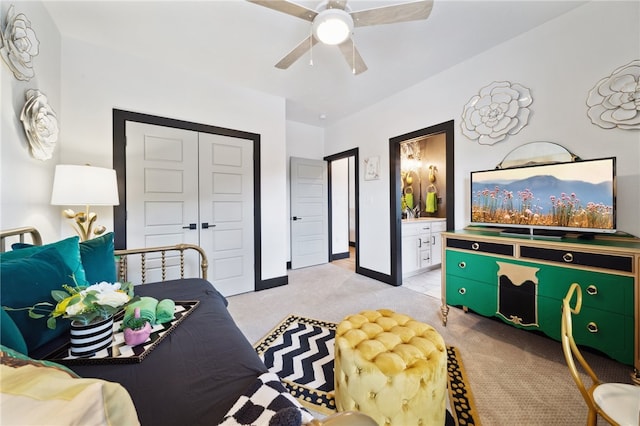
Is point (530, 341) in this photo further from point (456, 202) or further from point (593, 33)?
point (593, 33)

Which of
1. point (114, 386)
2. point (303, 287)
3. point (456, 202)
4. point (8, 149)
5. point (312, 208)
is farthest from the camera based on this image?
point (312, 208)

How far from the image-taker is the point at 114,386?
1.25ft

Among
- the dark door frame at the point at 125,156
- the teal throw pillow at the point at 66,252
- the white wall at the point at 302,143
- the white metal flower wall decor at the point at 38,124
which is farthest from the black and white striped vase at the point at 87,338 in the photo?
the white wall at the point at 302,143

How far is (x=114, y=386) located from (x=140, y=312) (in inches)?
34.0

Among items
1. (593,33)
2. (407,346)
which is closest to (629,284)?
(407,346)

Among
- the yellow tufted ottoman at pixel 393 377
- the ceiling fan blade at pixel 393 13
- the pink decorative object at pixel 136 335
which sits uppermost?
the ceiling fan blade at pixel 393 13

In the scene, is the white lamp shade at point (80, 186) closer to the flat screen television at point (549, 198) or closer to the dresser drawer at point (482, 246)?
the dresser drawer at point (482, 246)

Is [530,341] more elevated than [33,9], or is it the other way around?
[33,9]

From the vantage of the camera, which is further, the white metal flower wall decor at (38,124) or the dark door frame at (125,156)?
the dark door frame at (125,156)

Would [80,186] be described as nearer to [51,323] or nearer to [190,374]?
[51,323]

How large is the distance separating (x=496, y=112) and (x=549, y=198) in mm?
971

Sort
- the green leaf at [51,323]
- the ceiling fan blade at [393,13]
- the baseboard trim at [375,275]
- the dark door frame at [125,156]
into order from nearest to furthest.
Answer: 1. the green leaf at [51,323]
2. the ceiling fan blade at [393,13]
3. the dark door frame at [125,156]
4. the baseboard trim at [375,275]

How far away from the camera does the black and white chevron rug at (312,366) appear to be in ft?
4.50

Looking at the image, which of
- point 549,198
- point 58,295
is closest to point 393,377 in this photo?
point 58,295
